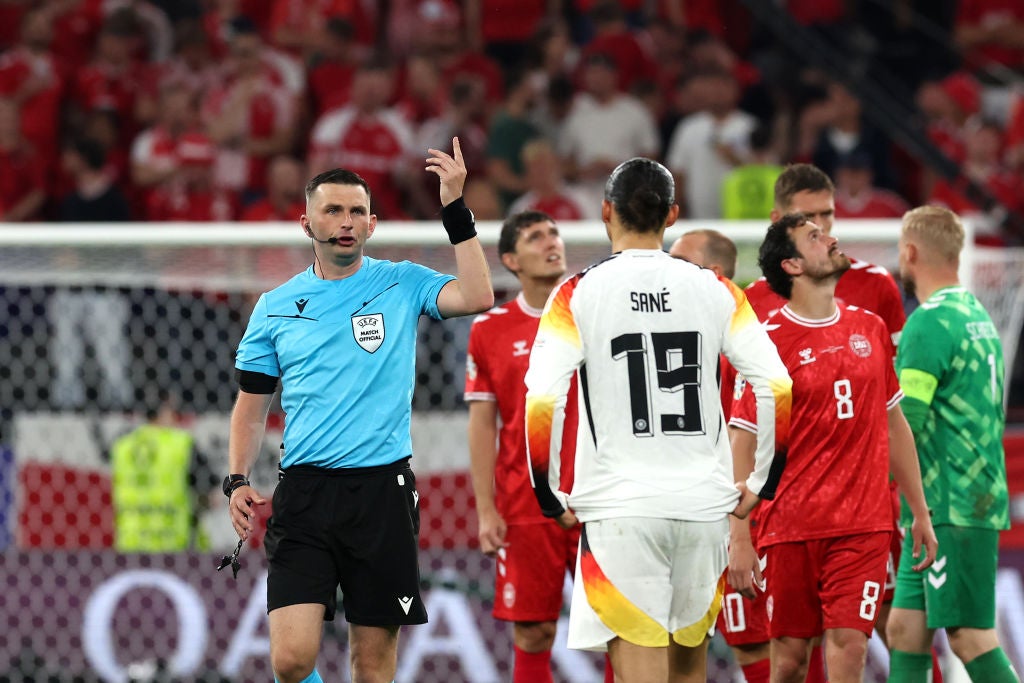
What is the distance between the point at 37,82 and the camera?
13.6 metres

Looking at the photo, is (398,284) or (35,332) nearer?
(398,284)

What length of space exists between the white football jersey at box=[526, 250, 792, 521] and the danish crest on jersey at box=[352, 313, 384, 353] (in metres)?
1.02

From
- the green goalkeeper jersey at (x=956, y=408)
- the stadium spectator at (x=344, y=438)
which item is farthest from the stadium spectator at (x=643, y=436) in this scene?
the green goalkeeper jersey at (x=956, y=408)

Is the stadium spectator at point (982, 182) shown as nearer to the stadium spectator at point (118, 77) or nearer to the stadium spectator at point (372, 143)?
the stadium spectator at point (372, 143)

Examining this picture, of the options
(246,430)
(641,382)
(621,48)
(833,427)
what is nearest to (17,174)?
(621,48)

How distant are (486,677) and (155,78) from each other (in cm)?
709

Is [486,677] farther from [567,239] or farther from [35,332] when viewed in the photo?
[35,332]

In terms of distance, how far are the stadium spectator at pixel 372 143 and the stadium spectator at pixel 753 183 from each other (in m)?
2.62

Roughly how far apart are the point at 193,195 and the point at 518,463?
604 centimetres

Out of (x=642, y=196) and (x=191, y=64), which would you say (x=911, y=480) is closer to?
(x=642, y=196)

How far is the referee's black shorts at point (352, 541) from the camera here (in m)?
5.87

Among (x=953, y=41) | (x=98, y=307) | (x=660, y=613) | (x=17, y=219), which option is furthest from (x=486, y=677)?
(x=953, y=41)

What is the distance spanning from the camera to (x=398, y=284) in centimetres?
604

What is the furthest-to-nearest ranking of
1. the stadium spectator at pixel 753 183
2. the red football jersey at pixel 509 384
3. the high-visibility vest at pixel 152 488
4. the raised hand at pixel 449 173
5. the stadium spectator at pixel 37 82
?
the stadium spectator at pixel 37 82, the stadium spectator at pixel 753 183, the high-visibility vest at pixel 152 488, the red football jersey at pixel 509 384, the raised hand at pixel 449 173
